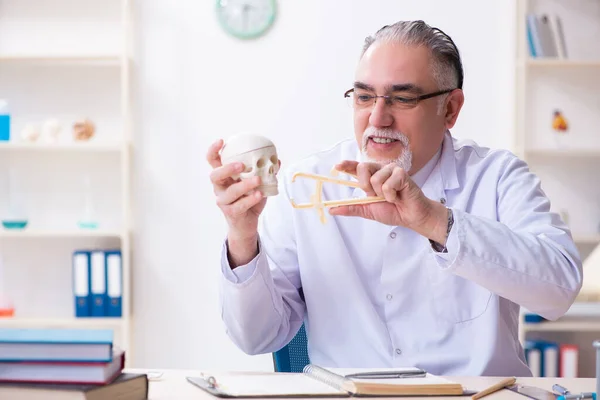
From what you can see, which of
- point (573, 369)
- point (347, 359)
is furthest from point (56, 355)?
point (573, 369)

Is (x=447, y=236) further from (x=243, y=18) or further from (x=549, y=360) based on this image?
(x=243, y=18)

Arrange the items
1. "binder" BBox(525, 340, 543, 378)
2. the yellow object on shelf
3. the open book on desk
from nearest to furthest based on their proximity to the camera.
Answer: the open book on desk → "binder" BBox(525, 340, 543, 378) → the yellow object on shelf

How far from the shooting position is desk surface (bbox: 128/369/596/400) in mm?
1312

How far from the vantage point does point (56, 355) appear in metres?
1.17

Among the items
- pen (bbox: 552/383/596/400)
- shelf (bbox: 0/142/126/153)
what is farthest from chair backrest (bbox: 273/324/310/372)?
shelf (bbox: 0/142/126/153)

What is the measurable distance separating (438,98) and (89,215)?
2482 millimetres

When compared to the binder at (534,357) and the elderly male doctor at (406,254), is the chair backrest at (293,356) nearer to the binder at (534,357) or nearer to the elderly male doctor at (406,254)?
the elderly male doctor at (406,254)

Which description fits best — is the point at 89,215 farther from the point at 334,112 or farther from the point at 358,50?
the point at 358,50

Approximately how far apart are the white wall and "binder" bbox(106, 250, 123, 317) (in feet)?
0.87

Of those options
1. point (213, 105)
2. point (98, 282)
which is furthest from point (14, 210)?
point (213, 105)

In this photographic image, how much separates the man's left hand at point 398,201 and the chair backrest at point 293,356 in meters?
0.45

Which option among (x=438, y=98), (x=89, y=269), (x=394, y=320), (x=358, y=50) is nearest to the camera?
(x=394, y=320)

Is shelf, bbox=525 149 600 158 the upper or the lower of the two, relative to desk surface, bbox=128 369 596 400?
upper

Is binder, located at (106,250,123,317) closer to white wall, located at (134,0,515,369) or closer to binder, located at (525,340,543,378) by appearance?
white wall, located at (134,0,515,369)
